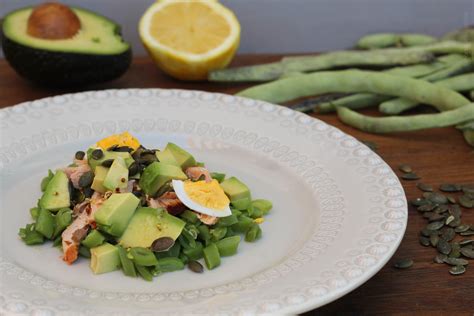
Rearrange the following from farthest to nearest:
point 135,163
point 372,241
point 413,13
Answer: point 413,13 → point 135,163 → point 372,241

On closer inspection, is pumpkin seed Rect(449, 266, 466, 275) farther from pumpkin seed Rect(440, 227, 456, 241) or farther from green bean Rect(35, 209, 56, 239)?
green bean Rect(35, 209, 56, 239)

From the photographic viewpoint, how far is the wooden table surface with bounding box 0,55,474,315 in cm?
118

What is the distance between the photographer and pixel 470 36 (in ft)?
7.09

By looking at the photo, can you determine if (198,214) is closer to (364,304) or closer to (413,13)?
(364,304)

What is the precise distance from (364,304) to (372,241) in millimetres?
100

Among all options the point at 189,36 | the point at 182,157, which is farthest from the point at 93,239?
the point at 189,36

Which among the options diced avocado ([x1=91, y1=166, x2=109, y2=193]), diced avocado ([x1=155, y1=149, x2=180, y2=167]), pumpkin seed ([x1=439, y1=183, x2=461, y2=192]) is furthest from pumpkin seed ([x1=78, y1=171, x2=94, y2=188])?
pumpkin seed ([x1=439, y1=183, x2=461, y2=192])

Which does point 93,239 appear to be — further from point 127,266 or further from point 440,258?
point 440,258

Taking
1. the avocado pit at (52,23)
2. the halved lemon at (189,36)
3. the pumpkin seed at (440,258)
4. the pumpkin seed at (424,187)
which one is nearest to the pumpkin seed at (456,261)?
the pumpkin seed at (440,258)

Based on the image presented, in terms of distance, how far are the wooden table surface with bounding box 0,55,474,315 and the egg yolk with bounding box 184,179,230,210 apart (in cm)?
23

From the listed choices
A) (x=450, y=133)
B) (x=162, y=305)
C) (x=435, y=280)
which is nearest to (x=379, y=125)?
(x=450, y=133)

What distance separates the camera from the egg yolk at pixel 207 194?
4.08ft

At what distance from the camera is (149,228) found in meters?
1.20

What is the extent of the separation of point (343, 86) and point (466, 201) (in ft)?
1.55
